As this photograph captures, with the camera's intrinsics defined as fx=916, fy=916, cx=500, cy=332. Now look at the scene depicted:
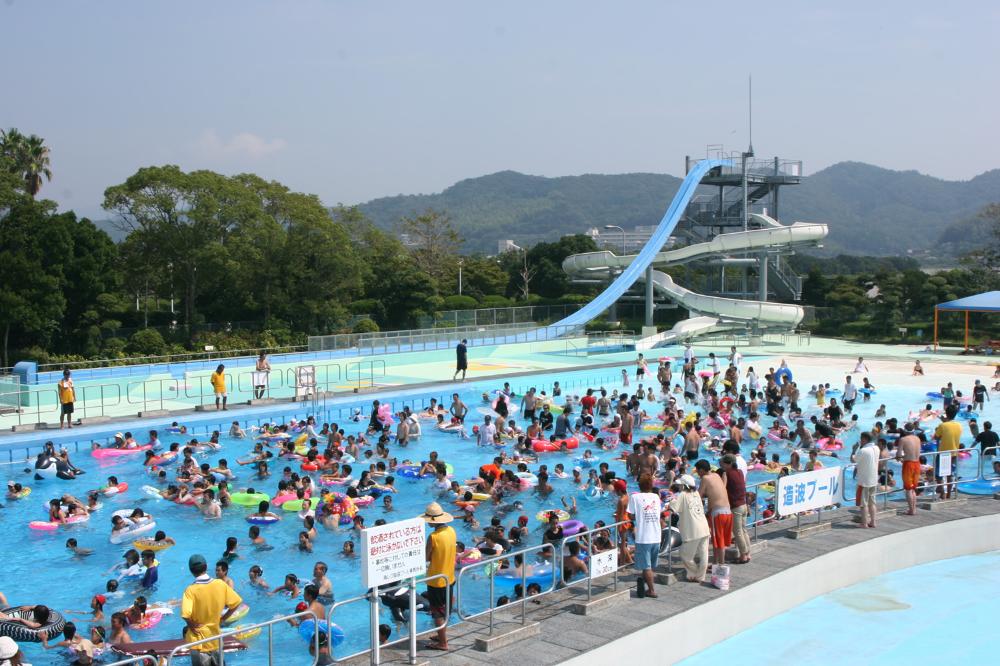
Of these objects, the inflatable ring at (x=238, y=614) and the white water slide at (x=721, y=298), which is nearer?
the inflatable ring at (x=238, y=614)

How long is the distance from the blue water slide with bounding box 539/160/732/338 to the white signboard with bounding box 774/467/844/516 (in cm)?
3027

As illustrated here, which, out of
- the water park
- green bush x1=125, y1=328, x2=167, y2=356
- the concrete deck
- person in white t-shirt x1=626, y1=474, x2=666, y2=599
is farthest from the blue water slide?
person in white t-shirt x1=626, y1=474, x2=666, y2=599

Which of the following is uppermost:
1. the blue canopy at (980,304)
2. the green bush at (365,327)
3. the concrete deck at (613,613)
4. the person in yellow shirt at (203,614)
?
the blue canopy at (980,304)

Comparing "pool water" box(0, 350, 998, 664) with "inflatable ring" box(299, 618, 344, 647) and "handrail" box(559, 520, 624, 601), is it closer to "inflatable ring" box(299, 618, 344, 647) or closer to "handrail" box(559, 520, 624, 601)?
"inflatable ring" box(299, 618, 344, 647)

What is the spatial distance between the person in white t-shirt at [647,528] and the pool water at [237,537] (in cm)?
245

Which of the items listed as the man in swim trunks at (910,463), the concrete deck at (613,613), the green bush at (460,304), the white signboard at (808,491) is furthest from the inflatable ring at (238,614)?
the green bush at (460,304)

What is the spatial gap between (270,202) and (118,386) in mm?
21173

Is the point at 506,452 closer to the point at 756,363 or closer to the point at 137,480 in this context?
the point at 137,480

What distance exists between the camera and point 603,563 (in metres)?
8.96

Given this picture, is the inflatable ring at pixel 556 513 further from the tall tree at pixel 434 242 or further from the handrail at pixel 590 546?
the tall tree at pixel 434 242

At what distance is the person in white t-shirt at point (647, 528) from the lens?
9.06m

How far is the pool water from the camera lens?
11031 millimetres

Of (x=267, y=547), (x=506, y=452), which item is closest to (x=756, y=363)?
(x=506, y=452)

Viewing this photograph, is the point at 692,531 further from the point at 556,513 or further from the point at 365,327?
the point at 365,327
